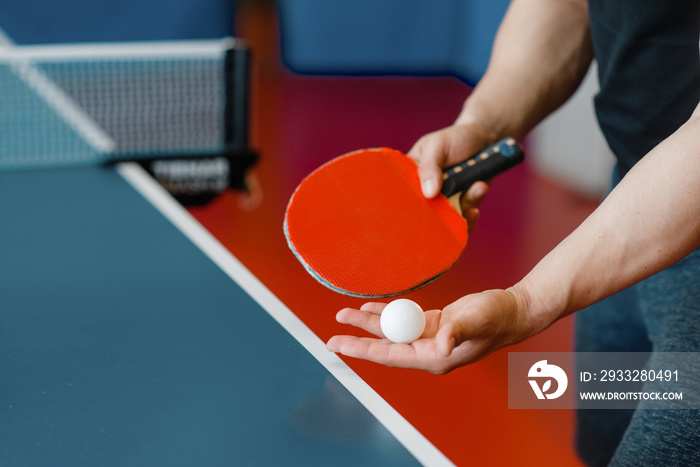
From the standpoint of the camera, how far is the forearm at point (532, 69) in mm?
1353

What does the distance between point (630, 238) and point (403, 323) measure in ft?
0.90

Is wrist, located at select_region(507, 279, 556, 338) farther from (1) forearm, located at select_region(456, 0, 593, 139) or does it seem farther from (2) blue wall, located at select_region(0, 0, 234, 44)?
(2) blue wall, located at select_region(0, 0, 234, 44)

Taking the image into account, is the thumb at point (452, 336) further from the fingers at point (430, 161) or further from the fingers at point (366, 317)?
the fingers at point (430, 161)

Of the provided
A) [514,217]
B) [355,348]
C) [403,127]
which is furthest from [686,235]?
[403,127]

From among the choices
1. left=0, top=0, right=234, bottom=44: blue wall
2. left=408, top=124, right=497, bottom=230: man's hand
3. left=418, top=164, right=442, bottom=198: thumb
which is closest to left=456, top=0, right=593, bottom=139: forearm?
left=408, top=124, right=497, bottom=230: man's hand

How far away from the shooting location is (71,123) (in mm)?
2086

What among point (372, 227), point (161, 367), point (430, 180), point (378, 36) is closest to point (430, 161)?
point (430, 180)

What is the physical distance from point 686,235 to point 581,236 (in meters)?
0.11

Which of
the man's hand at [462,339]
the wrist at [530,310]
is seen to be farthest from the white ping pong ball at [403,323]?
the wrist at [530,310]

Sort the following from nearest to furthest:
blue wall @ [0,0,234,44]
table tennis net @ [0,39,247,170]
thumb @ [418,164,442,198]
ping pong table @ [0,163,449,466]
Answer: ping pong table @ [0,163,449,466]
thumb @ [418,164,442,198]
table tennis net @ [0,39,247,170]
blue wall @ [0,0,234,44]

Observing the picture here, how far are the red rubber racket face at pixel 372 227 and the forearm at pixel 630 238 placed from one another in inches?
9.3

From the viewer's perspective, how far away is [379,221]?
3.88ft

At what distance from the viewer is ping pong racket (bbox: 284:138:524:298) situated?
1.09 meters

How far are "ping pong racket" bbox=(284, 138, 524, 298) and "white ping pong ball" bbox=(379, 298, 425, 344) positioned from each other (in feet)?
0.31
